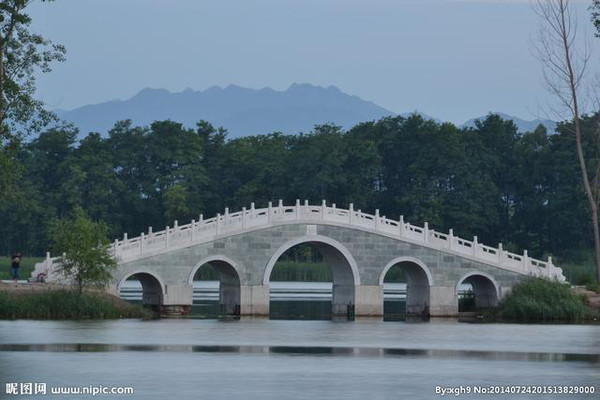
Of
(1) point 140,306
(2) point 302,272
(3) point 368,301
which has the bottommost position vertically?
(1) point 140,306

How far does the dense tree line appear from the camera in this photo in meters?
99.2

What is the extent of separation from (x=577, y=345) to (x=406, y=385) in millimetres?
13274

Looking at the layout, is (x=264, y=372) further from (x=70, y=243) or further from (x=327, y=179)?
(x=327, y=179)

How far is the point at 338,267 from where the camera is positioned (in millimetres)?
63250

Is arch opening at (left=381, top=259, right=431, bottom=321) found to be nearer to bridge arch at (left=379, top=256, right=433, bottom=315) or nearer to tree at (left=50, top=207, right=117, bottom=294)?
bridge arch at (left=379, top=256, right=433, bottom=315)

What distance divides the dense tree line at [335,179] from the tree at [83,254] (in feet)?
146

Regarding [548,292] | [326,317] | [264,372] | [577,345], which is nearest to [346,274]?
[326,317]

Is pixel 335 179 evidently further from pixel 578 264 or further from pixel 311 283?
pixel 578 264

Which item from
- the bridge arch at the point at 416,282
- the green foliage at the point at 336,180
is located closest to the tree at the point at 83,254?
the bridge arch at the point at 416,282

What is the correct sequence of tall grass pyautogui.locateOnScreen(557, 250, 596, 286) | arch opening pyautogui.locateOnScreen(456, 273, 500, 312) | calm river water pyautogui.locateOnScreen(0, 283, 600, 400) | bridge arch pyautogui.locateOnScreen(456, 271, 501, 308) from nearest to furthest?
1. calm river water pyautogui.locateOnScreen(0, 283, 600, 400)
2. bridge arch pyautogui.locateOnScreen(456, 271, 501, 308)
3. arch opening pyautogui.locateOnScreen(456, 273, 500, 312)
4. tall grass pyautogui.locateOnScreen(557, 250, 596, 286)

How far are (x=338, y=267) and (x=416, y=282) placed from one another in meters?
3.65

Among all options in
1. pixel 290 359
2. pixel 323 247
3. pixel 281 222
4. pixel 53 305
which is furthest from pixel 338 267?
pixel 290 359

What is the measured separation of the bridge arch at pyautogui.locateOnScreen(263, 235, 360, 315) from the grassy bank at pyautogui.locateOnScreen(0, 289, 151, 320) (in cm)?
1081

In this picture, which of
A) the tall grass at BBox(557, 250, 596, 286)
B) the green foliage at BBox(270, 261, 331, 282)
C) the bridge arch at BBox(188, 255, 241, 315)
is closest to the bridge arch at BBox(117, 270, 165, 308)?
the bridge arch at BBox(188, 255, 241, 315)
